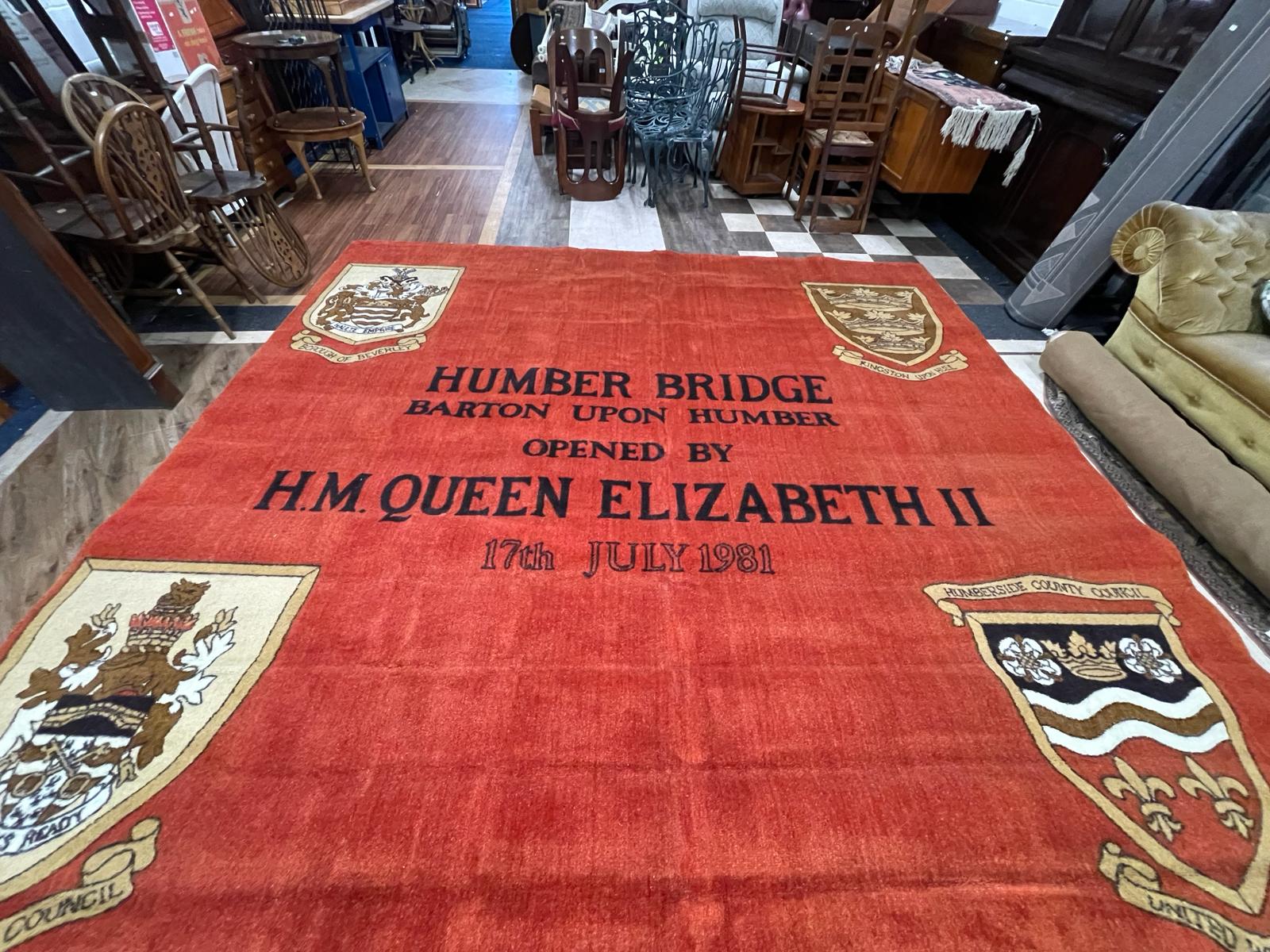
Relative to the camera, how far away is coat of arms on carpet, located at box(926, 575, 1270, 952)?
1.02 metres

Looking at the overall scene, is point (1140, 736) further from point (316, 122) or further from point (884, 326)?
point (316, 122)

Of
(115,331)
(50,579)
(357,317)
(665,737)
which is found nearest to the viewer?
(665,737)

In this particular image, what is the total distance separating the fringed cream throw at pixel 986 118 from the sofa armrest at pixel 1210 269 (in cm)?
134

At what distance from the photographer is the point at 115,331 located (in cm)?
190

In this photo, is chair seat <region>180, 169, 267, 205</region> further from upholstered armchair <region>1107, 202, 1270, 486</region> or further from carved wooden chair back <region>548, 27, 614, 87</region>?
upholstered armchair <region>1107, 202, 1270, 486</region>

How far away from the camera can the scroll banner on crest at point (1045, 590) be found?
1.44 m

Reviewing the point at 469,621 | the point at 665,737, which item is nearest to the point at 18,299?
the point at 469,621

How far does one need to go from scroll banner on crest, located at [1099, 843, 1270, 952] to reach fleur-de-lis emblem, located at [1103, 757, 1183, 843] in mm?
102

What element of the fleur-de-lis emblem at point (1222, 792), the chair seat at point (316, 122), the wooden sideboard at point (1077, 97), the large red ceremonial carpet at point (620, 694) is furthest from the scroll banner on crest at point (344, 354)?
the wooden sideboard at point (1077, 97)

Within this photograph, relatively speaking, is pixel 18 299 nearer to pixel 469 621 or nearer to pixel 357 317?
pixel 357 317

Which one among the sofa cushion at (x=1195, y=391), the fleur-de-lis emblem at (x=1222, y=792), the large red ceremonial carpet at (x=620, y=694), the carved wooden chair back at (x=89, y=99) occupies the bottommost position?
the large red ceremonial carpet at (x=620, y=694)

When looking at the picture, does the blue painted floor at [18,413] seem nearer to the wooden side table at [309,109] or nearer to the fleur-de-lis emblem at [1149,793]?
the wooden side table at [309,109]

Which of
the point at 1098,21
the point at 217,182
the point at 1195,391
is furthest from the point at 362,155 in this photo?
the point at 1195,391

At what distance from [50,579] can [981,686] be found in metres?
2.56
